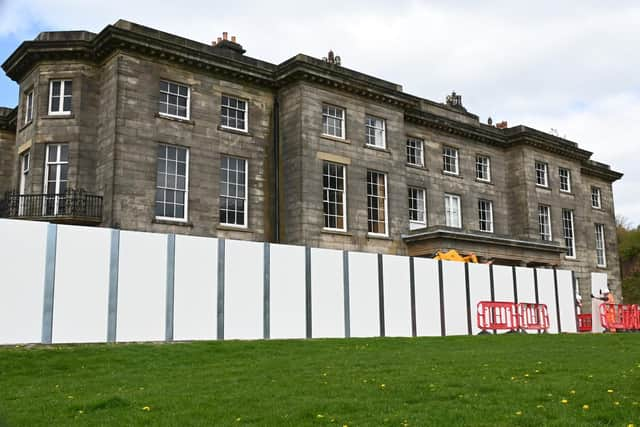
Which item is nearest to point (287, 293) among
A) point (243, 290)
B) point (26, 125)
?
point (243, 290)

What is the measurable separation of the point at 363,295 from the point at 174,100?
11882mm

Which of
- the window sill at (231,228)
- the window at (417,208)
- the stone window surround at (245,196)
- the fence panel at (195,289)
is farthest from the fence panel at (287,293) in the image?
the window at (417,208)

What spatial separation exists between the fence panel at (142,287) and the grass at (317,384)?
2.89ft

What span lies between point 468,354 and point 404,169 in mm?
17942

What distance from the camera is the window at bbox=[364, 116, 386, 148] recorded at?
31062 mm

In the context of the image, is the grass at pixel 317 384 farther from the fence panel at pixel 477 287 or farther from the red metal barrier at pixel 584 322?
the red metal barrier at pixel 584 322

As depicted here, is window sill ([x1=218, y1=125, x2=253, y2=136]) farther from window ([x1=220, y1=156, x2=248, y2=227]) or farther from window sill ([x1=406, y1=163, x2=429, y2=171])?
window sill ([x1=406, y1=163, x2=429, y2=171])

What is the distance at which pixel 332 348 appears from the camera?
16.1 metres

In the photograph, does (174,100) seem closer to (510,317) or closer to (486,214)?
(510,317)

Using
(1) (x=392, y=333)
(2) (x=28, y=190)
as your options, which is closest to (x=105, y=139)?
(2) (x=28, y=190)

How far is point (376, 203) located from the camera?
100 feet

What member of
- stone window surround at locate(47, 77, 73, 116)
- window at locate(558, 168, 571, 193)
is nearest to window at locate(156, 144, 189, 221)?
stone window surround at locate(47, 77, 73, 116)

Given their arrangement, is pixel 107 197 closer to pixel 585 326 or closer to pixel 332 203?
pixel 332 203

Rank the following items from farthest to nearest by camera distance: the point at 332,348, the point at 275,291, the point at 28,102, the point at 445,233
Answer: the point at 445,233
the point at 28,102
the point at 275,291
the point at 332,348
